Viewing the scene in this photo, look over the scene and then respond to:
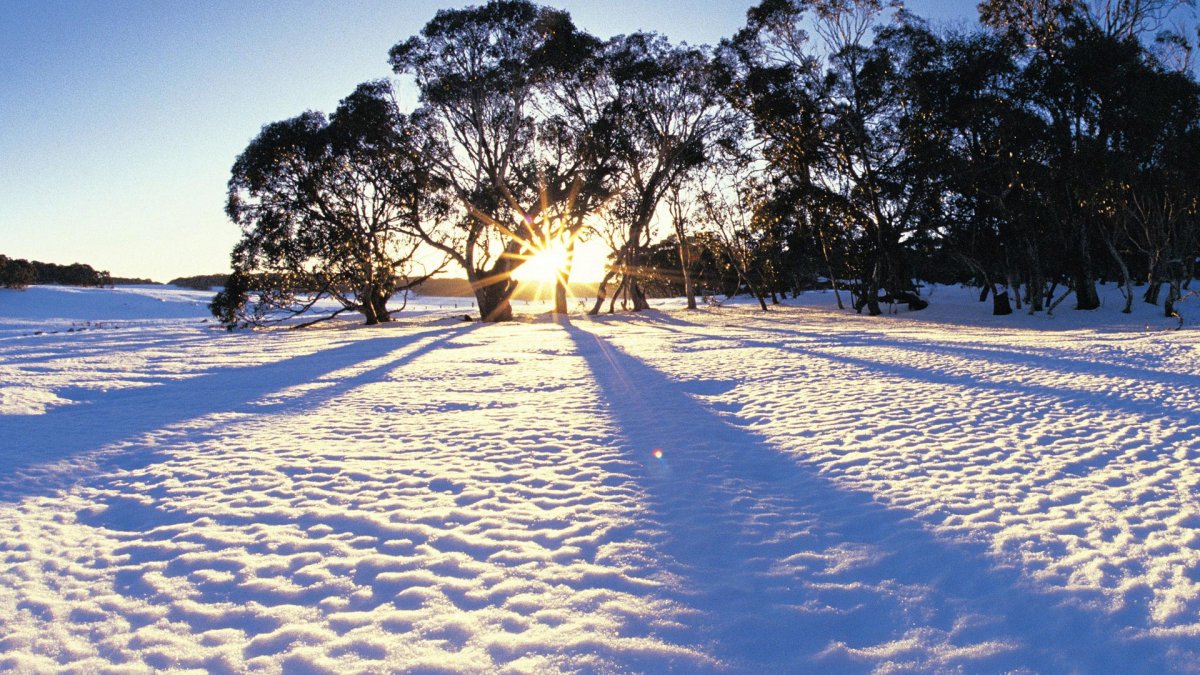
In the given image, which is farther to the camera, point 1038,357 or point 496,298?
point 496,298

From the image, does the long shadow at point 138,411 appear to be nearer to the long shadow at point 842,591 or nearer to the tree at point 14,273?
the long shadow at point 842,591

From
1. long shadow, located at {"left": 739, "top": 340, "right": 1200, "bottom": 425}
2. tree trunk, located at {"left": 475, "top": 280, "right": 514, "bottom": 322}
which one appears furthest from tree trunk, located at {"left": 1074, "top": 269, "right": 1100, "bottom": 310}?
tree trunk, located at {"left": 475, "top": 280, "right": 514, "bottom": 322}

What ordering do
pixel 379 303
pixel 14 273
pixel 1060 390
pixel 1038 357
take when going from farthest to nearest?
1. pixel 14 273
2. pixel 379 303
3. pixel 1038 357
4. pixel 1060 390

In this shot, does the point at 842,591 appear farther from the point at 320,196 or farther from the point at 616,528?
the point at 320,196

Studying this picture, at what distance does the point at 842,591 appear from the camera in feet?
8.75

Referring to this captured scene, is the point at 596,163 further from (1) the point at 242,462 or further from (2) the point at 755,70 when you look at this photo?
(1) the point at 242,462

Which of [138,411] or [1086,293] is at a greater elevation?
[1086,293]

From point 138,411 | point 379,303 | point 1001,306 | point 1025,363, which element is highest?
point 379,303

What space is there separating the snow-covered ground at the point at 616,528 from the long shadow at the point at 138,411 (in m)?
0.05

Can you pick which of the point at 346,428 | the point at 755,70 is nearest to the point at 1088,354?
the point at 346,428

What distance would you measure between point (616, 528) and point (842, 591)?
124cm

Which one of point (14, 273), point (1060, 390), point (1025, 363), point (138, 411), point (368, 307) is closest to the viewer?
point (1060, 390)

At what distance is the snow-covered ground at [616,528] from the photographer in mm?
2334

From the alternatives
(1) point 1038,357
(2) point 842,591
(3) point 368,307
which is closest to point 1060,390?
(1) point 1038,357
